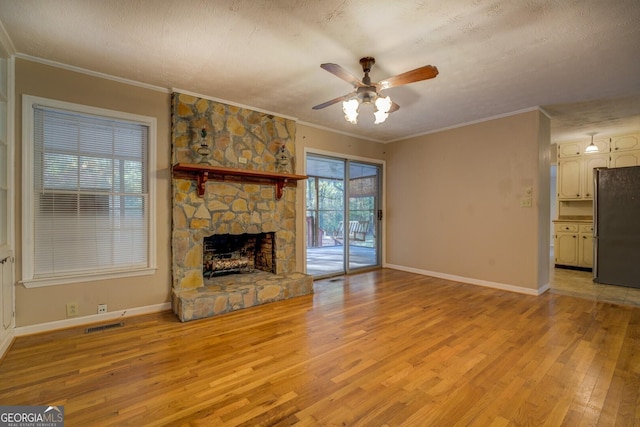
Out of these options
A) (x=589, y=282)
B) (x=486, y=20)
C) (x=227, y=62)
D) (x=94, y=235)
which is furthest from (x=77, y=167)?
(x=589, y=282)

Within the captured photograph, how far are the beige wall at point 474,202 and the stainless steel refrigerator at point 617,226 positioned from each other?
111cm

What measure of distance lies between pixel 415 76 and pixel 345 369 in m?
2.35

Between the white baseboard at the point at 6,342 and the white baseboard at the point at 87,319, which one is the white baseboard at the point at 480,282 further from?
the white baseboard at the point at 6,342

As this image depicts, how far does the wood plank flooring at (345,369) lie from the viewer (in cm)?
182

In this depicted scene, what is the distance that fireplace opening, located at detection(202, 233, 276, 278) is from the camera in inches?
170

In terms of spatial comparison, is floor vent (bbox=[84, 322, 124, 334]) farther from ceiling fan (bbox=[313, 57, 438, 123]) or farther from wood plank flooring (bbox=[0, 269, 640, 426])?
ceiling fan (bbox=[313, 57, 438, 123])

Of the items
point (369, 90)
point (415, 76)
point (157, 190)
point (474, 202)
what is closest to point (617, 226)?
point (474, 202)

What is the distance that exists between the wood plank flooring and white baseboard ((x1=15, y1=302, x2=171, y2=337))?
133 mm

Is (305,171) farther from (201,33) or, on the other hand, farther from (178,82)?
(201,33)

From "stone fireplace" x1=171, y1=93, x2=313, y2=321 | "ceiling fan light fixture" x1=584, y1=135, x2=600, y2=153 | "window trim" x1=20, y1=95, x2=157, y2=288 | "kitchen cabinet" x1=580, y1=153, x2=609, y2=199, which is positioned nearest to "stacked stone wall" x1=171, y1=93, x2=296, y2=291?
"stone fireplace" x1=171, y1=93, x2=313, y2=321

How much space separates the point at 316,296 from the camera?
4246 millimetres

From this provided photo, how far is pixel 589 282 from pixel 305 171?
5.02 m

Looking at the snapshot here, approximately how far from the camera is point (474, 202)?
491 cm

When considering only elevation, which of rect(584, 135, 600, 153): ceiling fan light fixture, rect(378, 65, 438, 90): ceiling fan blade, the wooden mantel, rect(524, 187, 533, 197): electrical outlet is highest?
rect(584, 135, 600, 153): ceiling fan light fixture
